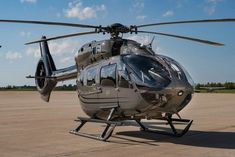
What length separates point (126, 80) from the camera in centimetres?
1115

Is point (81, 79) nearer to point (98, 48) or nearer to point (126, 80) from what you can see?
point (98, 48)

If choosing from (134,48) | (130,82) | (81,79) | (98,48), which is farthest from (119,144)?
(98,48)

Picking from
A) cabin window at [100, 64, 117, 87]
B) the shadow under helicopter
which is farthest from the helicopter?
the shadow under helicopter

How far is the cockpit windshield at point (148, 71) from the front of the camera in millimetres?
10469

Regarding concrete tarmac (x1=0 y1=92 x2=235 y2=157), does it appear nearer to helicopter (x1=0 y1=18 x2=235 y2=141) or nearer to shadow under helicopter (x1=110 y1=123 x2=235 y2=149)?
shadow under helicopter (x1=110 y1=123 x2=235 y2=149)

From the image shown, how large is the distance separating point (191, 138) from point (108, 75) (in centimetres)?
310

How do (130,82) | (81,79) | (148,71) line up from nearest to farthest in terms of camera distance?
1. (148,71)
2. (130,82)
3. (81,79)

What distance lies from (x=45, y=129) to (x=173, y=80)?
19.6 ft

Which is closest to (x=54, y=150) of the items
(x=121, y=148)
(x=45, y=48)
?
(x=121, y=148)

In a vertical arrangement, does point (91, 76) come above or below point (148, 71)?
below

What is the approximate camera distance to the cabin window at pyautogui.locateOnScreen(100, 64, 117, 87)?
11641 millimetres

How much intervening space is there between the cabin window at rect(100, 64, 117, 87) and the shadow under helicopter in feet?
5.51

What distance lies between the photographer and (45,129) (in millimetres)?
14508

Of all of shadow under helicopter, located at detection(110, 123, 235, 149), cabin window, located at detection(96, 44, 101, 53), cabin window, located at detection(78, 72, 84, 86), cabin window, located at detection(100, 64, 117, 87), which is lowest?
shadow under helicopter, located at detection(110, 123, 235, 149)
